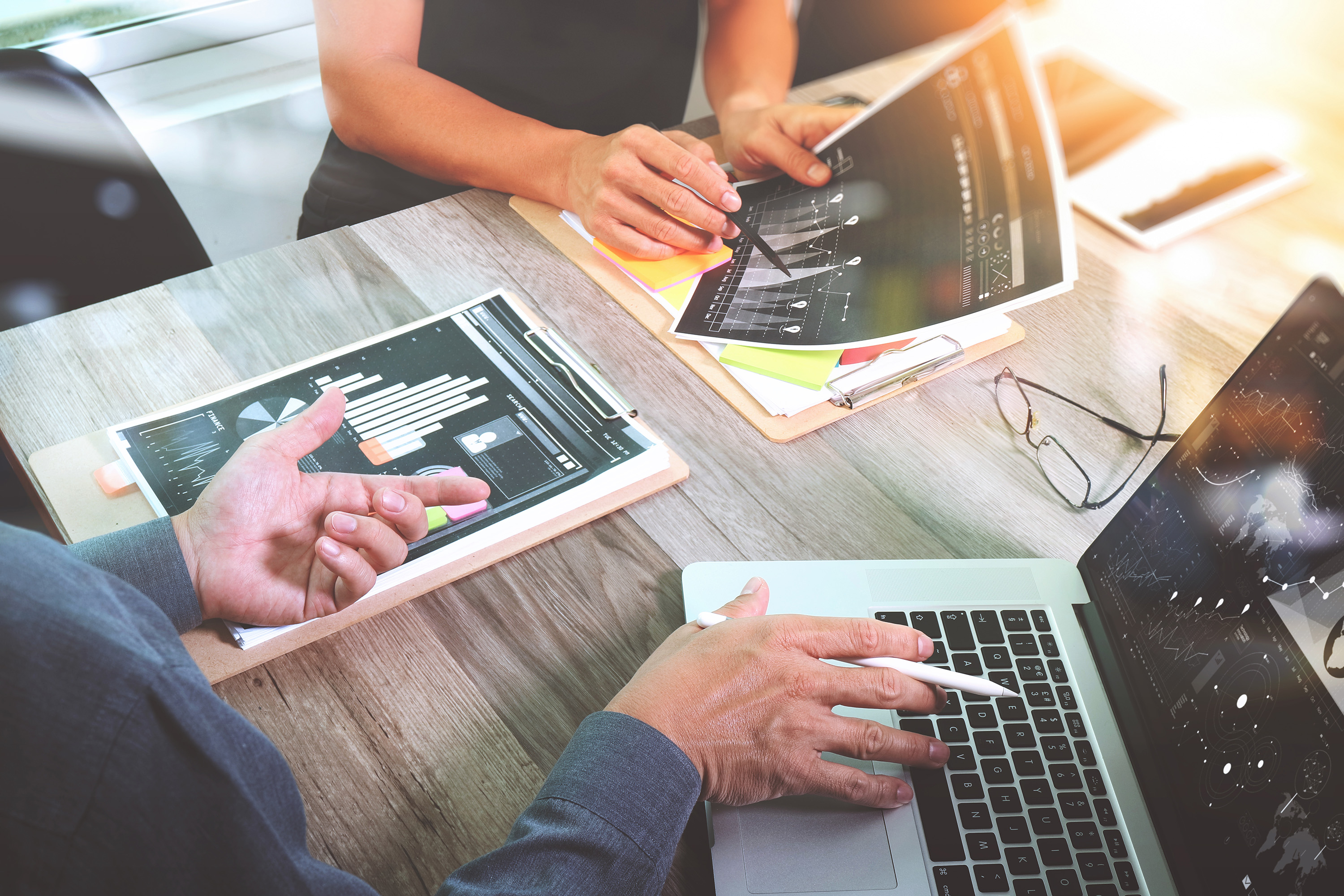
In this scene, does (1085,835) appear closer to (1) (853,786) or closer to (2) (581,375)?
(1) (853,786)

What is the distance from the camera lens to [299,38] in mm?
2002

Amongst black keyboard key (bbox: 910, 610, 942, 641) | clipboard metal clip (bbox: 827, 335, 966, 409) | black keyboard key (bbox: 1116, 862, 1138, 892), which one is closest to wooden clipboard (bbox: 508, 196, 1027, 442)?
clipboard metal clip (bbox: 827, 335, 966, 409)

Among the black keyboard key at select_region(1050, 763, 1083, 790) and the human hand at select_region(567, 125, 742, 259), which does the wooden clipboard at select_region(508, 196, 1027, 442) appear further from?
the black keyboard key at select_region(1050, 763, 1083, 790)

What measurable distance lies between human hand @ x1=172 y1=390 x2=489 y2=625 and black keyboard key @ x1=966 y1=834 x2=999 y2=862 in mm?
432

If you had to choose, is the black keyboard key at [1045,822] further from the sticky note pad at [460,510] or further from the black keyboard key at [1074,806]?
the sticky note pad at [460,510]

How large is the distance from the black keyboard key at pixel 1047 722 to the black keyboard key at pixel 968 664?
5 cm

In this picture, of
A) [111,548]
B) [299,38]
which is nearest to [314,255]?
[111,548]

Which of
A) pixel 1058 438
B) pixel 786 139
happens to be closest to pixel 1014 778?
pixel 1058 438

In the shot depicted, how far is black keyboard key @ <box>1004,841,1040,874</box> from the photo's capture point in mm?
575

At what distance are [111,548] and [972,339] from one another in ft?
2.65

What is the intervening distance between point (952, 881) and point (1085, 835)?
100 mm

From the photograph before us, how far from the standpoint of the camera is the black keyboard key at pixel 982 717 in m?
0.65

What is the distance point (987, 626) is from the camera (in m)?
0.70
